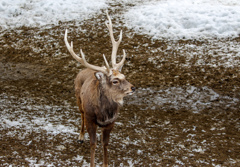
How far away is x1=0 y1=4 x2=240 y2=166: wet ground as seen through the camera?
6387mm

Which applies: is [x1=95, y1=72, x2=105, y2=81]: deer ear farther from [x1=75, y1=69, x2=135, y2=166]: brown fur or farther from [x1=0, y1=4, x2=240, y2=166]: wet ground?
[x1=0, y1=4, x2=240, y2=166]: wet ground

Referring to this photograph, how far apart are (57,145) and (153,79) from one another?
5.20 meters

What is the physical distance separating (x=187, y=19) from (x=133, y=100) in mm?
7055

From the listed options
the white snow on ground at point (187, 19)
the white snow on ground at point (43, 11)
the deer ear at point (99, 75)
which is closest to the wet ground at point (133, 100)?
the white snow on ground at point (187, 19)

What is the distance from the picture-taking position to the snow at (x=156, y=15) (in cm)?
1362

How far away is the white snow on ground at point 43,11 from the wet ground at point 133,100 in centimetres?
84

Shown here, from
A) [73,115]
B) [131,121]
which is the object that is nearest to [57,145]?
[73,115]

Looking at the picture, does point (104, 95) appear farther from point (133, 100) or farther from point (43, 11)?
point (43, 11)

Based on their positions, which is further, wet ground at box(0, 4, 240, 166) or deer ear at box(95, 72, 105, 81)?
wet ground at box(0, 4, 240, 166)

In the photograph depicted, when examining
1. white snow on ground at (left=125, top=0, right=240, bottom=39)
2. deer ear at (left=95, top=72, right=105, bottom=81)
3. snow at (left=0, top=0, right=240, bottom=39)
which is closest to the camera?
deer ear at (left=95, top=72, right=105, bottom=81)

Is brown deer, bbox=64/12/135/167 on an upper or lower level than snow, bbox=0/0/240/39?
lower

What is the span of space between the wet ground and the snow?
2.39 feet

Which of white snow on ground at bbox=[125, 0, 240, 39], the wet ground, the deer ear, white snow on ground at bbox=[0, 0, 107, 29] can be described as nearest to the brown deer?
the deer ear

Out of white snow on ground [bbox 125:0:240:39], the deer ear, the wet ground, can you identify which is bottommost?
the wet ground
